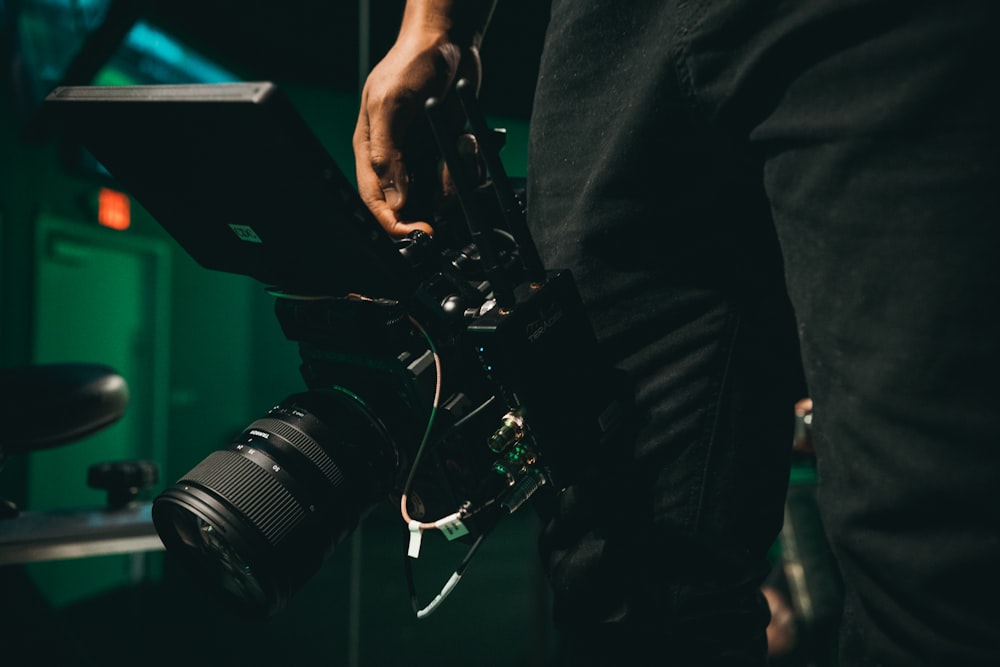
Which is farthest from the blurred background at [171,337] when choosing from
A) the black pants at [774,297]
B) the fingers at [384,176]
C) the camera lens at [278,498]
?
the black pants at [774,297]

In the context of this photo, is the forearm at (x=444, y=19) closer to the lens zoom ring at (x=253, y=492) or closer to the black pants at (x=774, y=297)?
the black pants at (x=774, y=297)

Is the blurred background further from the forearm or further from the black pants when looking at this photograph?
the black pants

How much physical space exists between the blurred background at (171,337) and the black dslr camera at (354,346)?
81 centimetres

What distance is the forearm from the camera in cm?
74

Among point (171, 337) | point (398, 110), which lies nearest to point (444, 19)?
point (398, 110)

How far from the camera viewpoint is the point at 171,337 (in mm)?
4031

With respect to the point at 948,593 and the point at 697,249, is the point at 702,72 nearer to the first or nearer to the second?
the point at 697,249

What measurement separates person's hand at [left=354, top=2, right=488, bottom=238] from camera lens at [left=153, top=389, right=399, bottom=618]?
7.6 inches

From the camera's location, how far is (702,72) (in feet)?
1.47

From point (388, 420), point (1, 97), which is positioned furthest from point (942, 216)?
point (1, 97)

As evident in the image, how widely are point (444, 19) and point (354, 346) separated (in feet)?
1.18

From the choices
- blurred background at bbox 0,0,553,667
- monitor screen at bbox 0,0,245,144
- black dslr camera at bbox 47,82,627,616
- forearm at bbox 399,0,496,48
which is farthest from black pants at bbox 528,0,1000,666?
monitor screen at bbox 0,0,245,144

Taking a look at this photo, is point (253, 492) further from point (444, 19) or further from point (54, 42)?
point (54, 42)

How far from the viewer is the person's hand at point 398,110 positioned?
2.27ft
